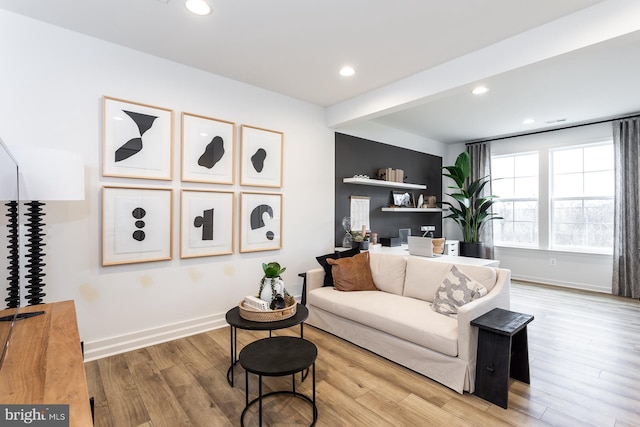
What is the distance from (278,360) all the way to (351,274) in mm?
1589

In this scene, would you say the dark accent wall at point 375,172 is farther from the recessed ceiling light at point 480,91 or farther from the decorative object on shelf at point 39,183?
the decorative object on shelf at point 39,183

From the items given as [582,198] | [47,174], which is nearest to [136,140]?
[47,174]

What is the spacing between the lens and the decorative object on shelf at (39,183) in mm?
1934

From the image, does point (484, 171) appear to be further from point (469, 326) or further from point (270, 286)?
point (270, 286)

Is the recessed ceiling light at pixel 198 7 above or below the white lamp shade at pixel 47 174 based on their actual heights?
above

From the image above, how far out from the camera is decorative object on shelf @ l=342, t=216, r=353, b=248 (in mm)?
4457

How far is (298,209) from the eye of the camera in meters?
4.02

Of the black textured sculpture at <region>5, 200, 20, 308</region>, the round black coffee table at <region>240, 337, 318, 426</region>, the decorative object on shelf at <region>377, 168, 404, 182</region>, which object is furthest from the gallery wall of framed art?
the decorative object on shelf at <region>377, 168, 404, 182</region>

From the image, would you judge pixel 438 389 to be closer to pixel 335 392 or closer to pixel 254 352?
pixel 335 392

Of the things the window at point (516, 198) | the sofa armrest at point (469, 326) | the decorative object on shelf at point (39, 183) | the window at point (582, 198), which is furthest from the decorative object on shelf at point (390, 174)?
the decorative object on shelf at point (39, 183)

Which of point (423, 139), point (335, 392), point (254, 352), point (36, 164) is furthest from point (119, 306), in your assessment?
point (423, 139)

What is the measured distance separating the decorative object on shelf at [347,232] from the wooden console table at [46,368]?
3.28 meters

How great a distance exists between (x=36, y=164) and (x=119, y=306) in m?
1.36

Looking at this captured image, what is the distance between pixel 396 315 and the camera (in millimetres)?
2561
